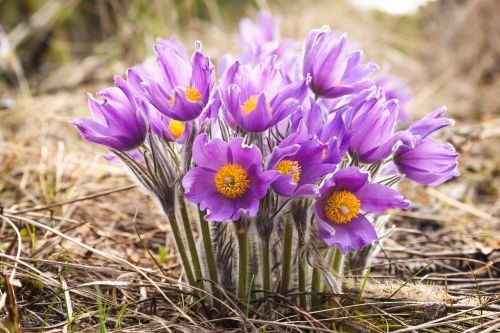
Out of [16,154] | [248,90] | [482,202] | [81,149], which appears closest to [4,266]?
[248,90]

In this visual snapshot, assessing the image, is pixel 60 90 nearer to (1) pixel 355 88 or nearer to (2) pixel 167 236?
(2) pixel 167 236

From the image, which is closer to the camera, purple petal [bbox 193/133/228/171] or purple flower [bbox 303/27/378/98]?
purple petal [bbox 193/133/228/171]

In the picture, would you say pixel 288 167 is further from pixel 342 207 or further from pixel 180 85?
pixel 180 85

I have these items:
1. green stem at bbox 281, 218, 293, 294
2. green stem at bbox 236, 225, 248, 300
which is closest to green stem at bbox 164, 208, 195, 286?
green stem at bbox 236, 225, 248, 300

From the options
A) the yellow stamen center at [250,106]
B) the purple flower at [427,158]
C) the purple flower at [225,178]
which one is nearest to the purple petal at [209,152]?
the purple flower at [225,178]

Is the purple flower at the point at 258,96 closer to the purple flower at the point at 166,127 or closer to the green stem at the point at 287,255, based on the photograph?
the purple flower at the point at 166,127

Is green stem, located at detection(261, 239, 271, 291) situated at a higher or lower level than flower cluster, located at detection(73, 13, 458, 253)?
lower

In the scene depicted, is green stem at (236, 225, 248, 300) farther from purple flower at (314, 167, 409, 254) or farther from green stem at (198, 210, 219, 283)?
purple flower at (314, 167, 409, 254)
